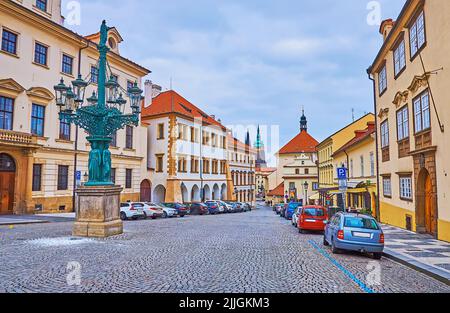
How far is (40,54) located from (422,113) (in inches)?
1030

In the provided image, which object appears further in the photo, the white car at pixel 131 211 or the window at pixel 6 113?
the white car at pixel 131 211

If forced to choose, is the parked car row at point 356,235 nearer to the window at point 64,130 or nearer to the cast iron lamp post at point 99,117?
the cast iron lamp post at point 99,117

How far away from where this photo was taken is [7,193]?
979 inches

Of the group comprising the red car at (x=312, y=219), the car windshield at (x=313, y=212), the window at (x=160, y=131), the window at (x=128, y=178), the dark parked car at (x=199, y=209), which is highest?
the window at (x=160, y=131)

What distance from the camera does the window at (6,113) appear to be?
24.4m

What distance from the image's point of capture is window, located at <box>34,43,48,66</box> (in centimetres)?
2711

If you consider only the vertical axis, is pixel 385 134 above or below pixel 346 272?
above

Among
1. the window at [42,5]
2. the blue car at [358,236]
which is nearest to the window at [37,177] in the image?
the window at [42,5]

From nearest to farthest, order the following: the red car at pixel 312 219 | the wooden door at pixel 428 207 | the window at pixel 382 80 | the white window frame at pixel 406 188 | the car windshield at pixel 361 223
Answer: the car windshield at pixel 361 223, the wooden door at pixel 428 207, the red car at pixel 312 219, the white window frame at pixel 406 188, the window at pixel 382 80

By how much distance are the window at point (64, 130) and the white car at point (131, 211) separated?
26.6 feet

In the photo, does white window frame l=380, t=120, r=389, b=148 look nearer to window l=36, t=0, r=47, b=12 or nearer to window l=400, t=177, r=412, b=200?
window l=400, t=177, r=412, b=200

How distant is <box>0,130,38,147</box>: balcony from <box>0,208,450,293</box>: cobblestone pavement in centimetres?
1162

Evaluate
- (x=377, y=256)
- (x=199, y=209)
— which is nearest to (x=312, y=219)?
(x=377, y=256)

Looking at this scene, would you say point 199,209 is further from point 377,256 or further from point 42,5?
point 377,256
